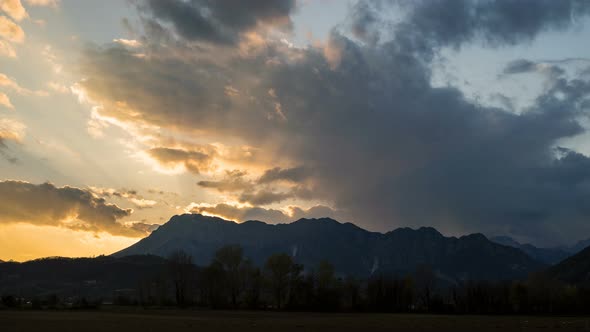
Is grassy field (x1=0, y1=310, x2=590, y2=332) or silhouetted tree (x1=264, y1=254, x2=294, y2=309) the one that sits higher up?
silhouetted tree (x1=264, y1=254, x2=294, y2=309)

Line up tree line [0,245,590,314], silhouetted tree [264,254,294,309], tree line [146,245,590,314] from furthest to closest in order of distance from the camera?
silhouetted tree [264,254,294,309] < tree line [146,245,590,314] < tree line [0,245,590,314]

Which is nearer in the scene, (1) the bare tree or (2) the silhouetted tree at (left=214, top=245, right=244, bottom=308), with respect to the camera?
(1) the bare tree

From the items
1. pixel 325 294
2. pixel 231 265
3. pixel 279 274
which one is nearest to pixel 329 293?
pixel 325 294

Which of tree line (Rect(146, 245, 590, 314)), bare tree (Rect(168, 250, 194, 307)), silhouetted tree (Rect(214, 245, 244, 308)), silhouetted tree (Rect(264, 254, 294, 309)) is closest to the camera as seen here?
tree line (Rect(146, 245, 590, 314))

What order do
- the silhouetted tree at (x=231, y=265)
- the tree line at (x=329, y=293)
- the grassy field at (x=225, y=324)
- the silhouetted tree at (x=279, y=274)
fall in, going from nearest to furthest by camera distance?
the grassy field at (x=225, y=324), the tree line at (x=329, y=293), the silhouetted tree at (x=279, y=274), the silhouetted tree at (x=231, y=265)

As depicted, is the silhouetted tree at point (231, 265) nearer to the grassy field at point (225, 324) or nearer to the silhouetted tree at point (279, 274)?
the silhouetted tree at point (279, 274)

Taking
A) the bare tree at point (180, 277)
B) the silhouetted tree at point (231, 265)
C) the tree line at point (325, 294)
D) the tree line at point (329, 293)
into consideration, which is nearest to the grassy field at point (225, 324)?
the tree line at point (325, 294)

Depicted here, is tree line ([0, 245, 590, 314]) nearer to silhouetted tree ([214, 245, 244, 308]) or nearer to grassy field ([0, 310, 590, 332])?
silhouetted tree ([214, 245, 244, 308])

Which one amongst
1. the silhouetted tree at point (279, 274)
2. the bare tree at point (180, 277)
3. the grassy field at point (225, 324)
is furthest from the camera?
the bare tree at point (180, 277)

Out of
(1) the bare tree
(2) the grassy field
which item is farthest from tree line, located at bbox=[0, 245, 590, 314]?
(2) the grassy field

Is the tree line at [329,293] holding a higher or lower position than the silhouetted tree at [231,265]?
lower

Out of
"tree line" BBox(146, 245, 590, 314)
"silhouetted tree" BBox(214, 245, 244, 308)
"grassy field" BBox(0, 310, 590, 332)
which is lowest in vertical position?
"grassy field" BBox(0, 310, 590, 332)

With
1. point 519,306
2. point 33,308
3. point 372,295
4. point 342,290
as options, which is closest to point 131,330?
point 33,308

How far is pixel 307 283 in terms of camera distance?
6993 inches
